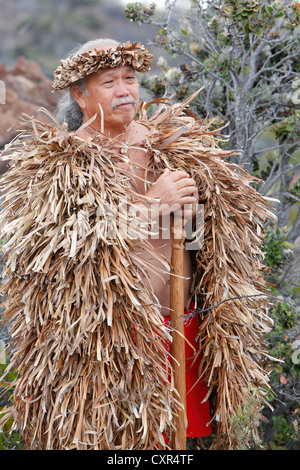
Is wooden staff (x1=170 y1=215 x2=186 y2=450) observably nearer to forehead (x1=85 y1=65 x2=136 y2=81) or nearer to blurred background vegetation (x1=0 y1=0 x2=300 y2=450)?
forehead (x1=85 y1=65 x2=136 y2=81)

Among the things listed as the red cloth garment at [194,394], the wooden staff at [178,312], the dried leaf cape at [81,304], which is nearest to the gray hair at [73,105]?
the dried leaf cape at [81,304]

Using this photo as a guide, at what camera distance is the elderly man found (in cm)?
143

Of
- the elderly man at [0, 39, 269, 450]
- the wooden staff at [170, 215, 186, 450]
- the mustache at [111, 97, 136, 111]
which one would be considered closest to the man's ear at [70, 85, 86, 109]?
the elderly man at [0, 39, 269, 450]

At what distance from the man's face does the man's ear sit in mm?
33

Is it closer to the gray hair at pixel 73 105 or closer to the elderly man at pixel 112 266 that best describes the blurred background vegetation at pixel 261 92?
the gray hair at pixel 73 105

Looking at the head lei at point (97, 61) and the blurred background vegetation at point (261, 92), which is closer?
the head lei at point (97, 61)

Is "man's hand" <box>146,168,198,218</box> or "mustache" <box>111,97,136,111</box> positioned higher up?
"mustache" <box>111,97,136,111</box>

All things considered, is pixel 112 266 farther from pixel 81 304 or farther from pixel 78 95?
pixel 78 95

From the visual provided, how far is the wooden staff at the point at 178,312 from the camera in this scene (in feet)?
5.26

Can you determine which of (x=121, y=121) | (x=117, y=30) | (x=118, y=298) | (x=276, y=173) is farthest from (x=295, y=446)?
(x=117, y=30)

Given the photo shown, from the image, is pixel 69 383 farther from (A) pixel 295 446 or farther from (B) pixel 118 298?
(A) pixel 295 446

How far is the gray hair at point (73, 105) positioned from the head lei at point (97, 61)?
0.18 ft

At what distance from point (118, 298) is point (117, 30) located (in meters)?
3.69

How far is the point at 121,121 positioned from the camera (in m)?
1.64
